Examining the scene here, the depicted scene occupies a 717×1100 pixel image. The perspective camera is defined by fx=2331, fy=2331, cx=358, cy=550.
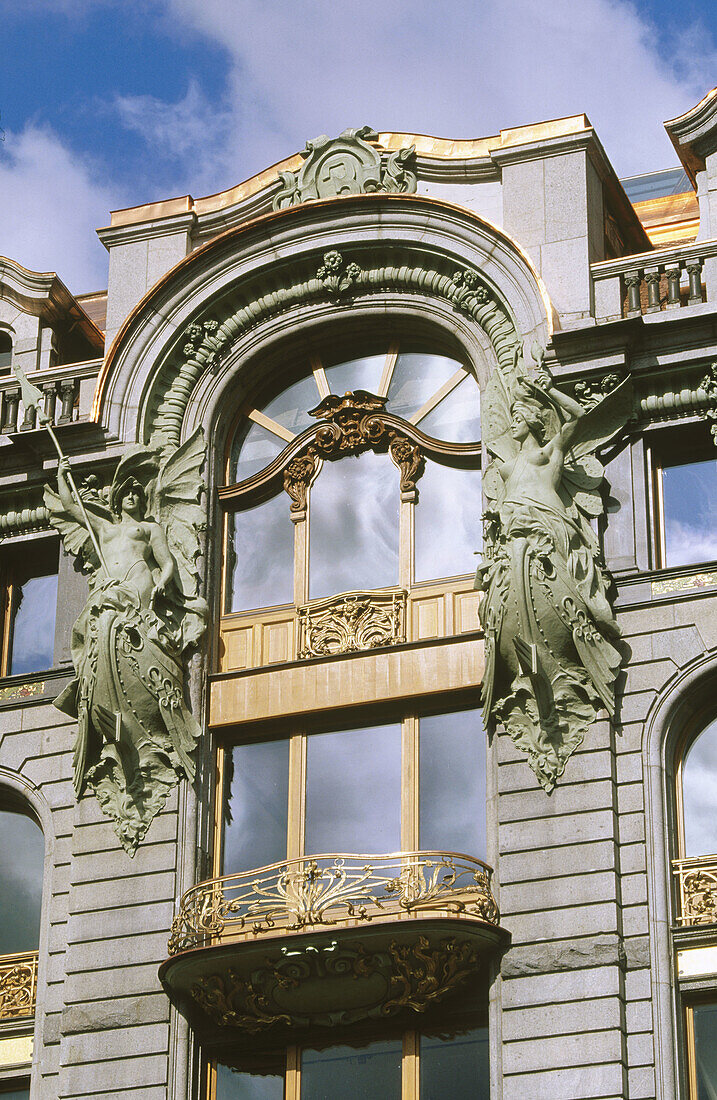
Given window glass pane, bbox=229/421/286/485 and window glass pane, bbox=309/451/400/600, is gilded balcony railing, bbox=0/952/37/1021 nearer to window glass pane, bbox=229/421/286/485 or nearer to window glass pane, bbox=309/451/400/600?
window glass pane, bbox=309/451/400/600

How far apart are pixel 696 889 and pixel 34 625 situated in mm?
10314

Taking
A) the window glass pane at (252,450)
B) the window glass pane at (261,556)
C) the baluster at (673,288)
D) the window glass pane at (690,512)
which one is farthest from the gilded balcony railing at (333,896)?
the baluster at (673,288)

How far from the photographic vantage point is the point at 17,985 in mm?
29297

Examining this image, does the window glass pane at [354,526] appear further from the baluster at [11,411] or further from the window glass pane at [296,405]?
the baluster at [11,411]

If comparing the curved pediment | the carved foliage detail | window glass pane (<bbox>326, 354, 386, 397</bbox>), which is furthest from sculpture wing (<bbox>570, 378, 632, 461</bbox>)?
the carved foliage detail

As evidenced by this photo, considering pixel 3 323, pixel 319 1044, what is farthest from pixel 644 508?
pixel 3 323

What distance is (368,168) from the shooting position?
106ft

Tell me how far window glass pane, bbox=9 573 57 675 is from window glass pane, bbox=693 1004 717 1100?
10.3 metres

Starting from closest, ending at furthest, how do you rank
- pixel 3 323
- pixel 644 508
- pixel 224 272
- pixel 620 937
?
pixel 620 937 → pixel 644 508 → pixel 224 272 → pixel 3 323

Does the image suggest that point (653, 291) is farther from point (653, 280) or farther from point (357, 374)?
point (357, 374)

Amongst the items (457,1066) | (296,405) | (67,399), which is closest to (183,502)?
(296,405)

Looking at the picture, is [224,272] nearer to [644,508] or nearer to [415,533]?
[415,533]

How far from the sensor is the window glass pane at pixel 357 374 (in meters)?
31.7

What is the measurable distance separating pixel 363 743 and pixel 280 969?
333 cm
